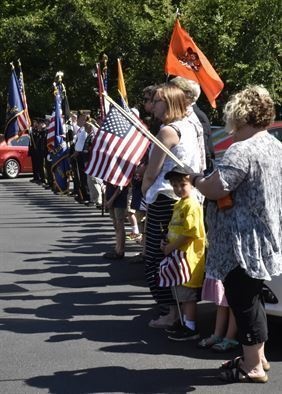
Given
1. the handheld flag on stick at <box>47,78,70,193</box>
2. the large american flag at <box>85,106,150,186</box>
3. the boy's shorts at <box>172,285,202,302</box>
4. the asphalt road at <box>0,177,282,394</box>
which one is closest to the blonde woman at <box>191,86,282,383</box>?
the asphalt road at <box>0,177,282,394</box>

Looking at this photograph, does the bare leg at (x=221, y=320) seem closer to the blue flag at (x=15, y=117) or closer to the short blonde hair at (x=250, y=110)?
the short blonde hair at (x=250, y=110)

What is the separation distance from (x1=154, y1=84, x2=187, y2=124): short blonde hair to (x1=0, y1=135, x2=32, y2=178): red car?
1887cm

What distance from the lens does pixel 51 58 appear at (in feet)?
90.9

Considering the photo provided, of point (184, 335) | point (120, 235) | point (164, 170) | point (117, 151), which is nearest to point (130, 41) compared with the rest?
point (120, 235)

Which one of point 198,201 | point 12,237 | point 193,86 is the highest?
point 193,86

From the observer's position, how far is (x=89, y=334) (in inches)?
230

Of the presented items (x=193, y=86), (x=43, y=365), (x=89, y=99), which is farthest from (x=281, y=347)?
(x=89, y=99)

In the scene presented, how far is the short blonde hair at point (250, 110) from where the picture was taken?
14.7ft

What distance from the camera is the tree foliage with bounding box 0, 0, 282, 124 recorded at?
833 inches

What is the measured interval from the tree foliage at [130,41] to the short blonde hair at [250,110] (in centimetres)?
1586

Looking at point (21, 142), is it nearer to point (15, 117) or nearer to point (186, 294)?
point (15, 117)

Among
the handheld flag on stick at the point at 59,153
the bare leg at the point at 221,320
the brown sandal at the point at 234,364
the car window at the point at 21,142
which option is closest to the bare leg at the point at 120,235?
the bare leg at the point at 221,320

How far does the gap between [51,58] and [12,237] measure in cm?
1736

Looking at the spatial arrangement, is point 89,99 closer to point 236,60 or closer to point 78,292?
point 236,60
